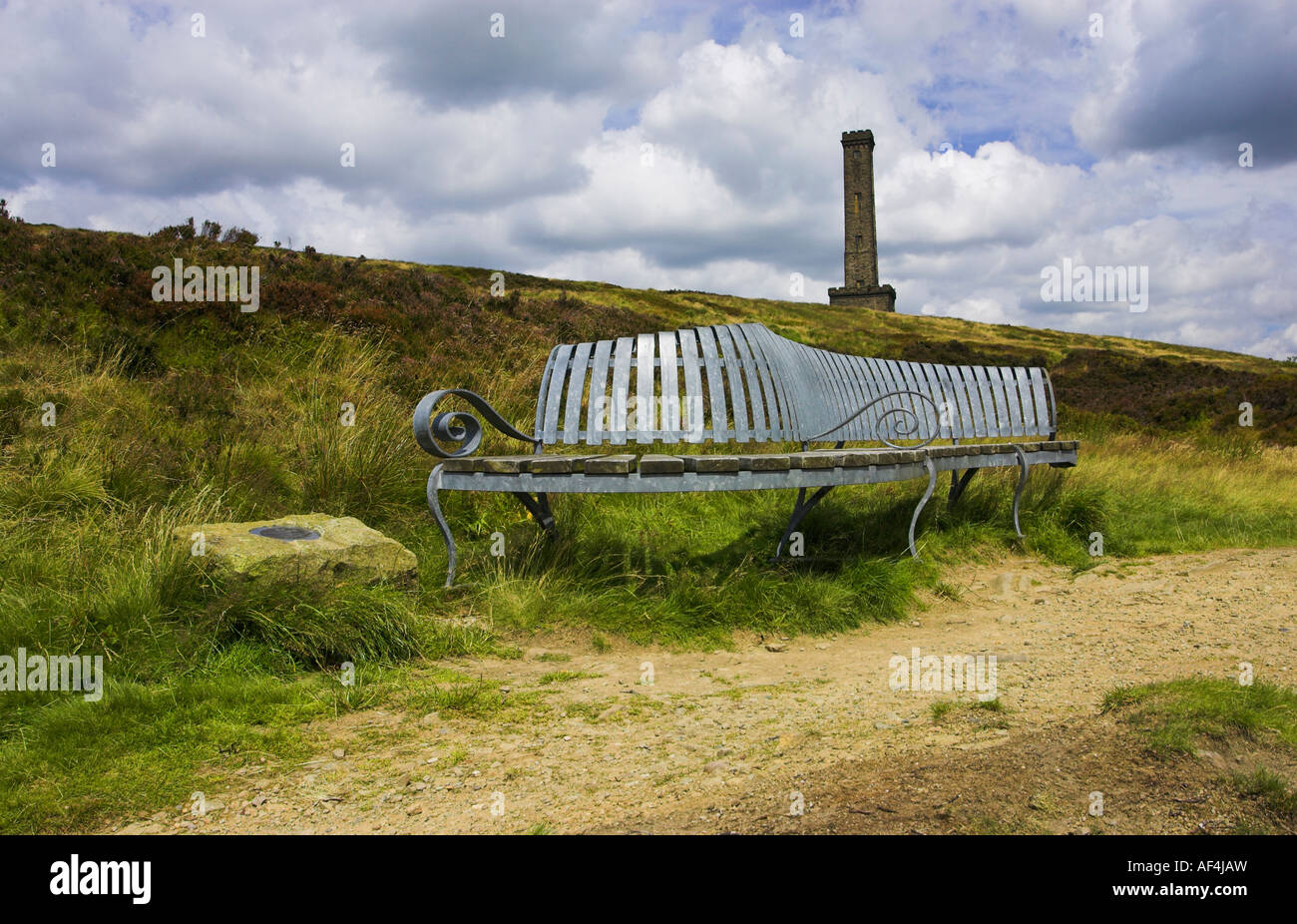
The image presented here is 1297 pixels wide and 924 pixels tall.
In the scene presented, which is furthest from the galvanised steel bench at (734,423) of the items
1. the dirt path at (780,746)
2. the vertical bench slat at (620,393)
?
the dirt path at (780,746)

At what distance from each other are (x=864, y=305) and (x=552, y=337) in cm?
3962

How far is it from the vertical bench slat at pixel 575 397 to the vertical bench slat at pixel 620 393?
185 millimetres

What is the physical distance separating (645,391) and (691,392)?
386 millimetres

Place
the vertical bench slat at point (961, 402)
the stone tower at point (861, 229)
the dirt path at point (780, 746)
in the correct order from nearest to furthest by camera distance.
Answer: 1. the dirt path at point (780, 746)
2. the vertical bench slat at point (961, 402)
3. the stone tower at point (861, 229)

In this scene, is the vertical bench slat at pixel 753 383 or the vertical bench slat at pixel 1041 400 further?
the vertical bench slat at pixel 1041 400

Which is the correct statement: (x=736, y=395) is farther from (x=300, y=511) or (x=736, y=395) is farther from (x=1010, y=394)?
(x=1010, y=394)

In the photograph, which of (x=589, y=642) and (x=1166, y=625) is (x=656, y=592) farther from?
(x=1166, y=625)

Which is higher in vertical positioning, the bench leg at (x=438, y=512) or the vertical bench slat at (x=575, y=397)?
the vertical bench slat at (x=575, y=397)

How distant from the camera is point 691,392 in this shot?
14.7ft

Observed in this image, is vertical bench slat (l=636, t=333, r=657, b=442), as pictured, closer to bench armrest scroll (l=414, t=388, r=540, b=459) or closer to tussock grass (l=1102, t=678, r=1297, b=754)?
bench armrest scroll (l=414, t=388, r=540, b=459)

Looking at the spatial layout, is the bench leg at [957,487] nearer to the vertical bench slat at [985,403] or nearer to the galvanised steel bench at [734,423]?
the galvanised steel bench at [734,423]

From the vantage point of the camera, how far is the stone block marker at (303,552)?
3490 millimetres

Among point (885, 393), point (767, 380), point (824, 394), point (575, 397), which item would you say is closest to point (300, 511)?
point (575, 397)

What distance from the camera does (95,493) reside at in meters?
4.48
